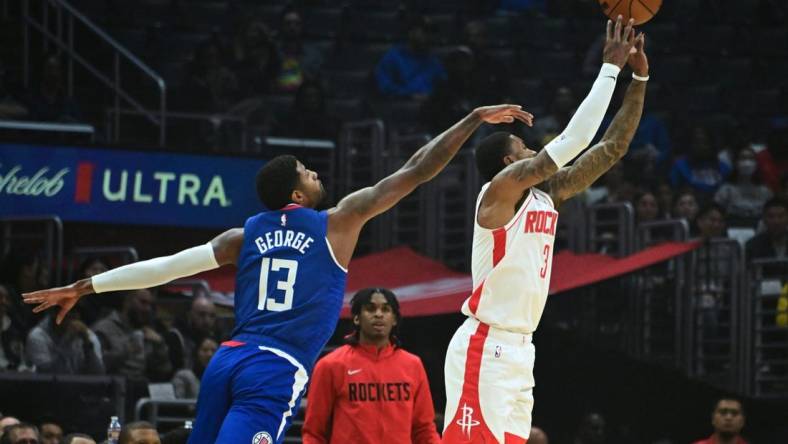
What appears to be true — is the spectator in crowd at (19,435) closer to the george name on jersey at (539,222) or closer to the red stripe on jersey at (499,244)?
the red stripe on jersey at (499,244)

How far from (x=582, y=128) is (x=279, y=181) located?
60.4 inches

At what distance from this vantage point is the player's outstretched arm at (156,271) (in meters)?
7.72

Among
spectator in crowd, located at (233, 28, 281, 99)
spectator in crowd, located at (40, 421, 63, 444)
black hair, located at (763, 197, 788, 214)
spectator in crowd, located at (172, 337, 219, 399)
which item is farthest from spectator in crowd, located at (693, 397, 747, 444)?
spectator in crowd, located at (233, 28, 281, 99)

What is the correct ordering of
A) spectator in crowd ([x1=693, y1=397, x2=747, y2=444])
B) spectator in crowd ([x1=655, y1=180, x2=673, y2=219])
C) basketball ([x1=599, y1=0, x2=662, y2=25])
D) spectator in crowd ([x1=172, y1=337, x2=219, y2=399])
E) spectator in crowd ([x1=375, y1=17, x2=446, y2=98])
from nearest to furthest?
basketball ([x1=599, y1=0, x2=662, y2=25]), spectator in crowd ([x1=693, y1=397, x2=747, y2=444]), spectator in crowd ([x1=172, y1=337, x2=219, y2=399]), spectator in crowd ([x1=655, y1=180, x2=673, y2=219]), spectator in crowd ([x1=375, y1=17, x2=446, y2=98])

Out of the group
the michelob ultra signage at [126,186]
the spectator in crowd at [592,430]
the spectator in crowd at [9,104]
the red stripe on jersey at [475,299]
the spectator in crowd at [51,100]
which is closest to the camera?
the red stripe on jersey at [475,299]

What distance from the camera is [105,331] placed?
1309cm

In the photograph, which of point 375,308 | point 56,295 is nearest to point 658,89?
point 375,308

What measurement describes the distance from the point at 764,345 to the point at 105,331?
5722mm

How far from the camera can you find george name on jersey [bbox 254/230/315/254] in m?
7.52

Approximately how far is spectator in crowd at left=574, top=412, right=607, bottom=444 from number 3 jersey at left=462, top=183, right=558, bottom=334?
19.2 ft

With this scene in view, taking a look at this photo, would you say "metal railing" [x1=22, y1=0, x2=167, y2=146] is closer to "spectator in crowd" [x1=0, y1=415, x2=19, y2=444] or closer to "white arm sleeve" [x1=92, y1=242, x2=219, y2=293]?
"spectator in crowd" [x1=0, y1=415, x2=19, y2=444]

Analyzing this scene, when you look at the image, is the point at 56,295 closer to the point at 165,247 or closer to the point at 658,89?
the point at 165,247

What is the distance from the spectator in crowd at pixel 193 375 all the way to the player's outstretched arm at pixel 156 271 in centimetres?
482

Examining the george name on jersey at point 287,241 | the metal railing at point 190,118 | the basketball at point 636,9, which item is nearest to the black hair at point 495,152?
the basketball at point 636,9
